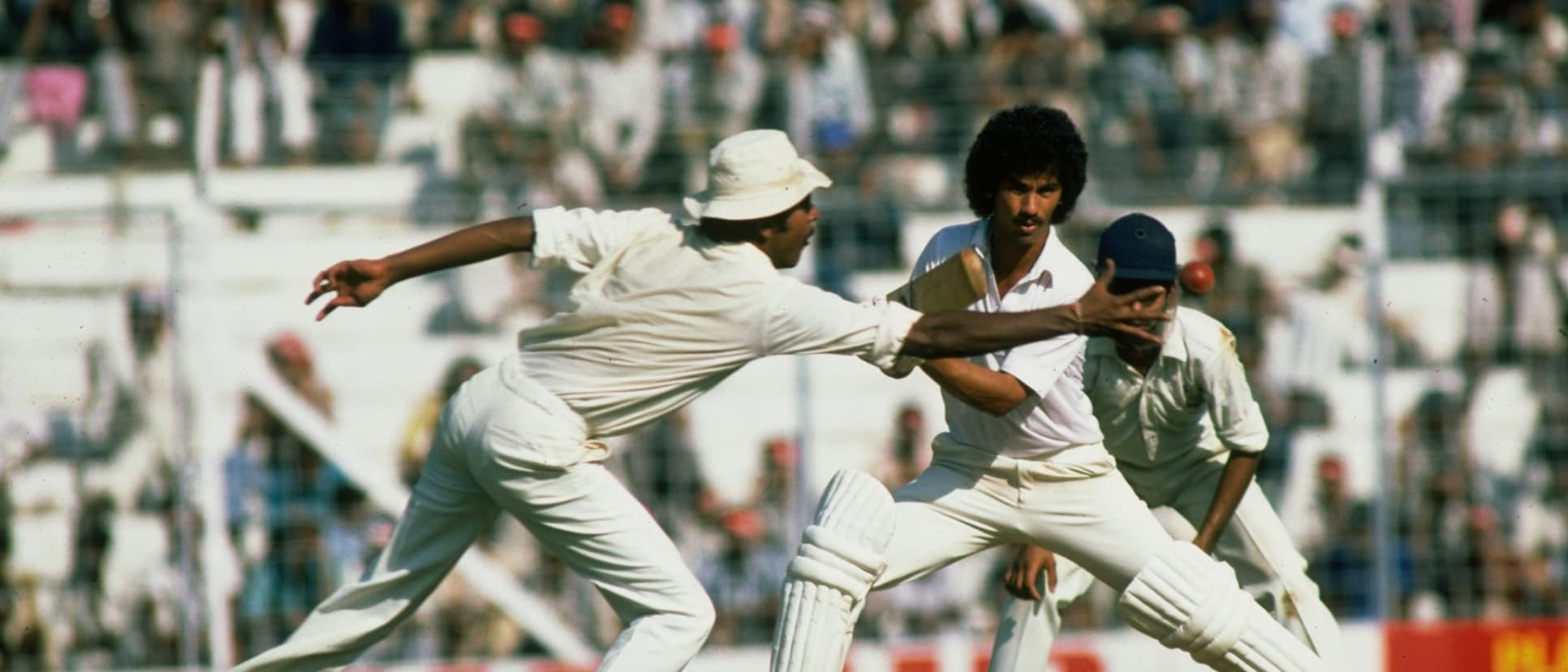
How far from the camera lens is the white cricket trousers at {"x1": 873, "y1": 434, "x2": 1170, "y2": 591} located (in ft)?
19.4

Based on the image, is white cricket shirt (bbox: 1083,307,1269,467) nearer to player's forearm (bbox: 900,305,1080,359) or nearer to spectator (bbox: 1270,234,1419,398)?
player's forearm (bbox: 900,305,1080,359)

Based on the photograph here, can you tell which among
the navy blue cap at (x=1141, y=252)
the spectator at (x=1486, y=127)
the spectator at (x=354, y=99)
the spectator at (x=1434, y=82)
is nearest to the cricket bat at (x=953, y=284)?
the navy blue cap at (x=1141, y=252)

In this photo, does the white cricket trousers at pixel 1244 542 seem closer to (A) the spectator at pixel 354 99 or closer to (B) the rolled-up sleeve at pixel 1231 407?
(B) the rolled-up sleeve at pixel 1231 407

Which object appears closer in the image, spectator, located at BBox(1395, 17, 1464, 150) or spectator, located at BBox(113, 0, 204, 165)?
spectator, located at BBox(113, 0, 204, 165)

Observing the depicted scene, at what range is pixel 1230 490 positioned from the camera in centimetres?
642

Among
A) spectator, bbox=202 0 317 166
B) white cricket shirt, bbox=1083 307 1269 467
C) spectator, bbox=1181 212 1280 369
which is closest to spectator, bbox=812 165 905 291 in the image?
spectator, bbox=1181 212 1280 369

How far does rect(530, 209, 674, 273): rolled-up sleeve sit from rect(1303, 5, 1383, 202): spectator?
249 inches

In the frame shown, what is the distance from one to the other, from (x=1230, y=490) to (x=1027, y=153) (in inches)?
51.8

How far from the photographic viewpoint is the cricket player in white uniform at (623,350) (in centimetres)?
568

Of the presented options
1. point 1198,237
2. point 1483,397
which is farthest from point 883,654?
point 1483,397

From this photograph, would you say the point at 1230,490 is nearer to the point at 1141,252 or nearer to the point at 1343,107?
the point at 1141,252

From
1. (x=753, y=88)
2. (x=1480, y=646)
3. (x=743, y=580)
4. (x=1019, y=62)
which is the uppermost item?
(x=1019, y=62)

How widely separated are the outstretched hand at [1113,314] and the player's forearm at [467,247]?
1584mm

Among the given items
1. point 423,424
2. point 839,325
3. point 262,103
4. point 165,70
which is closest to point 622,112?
point 262,103
